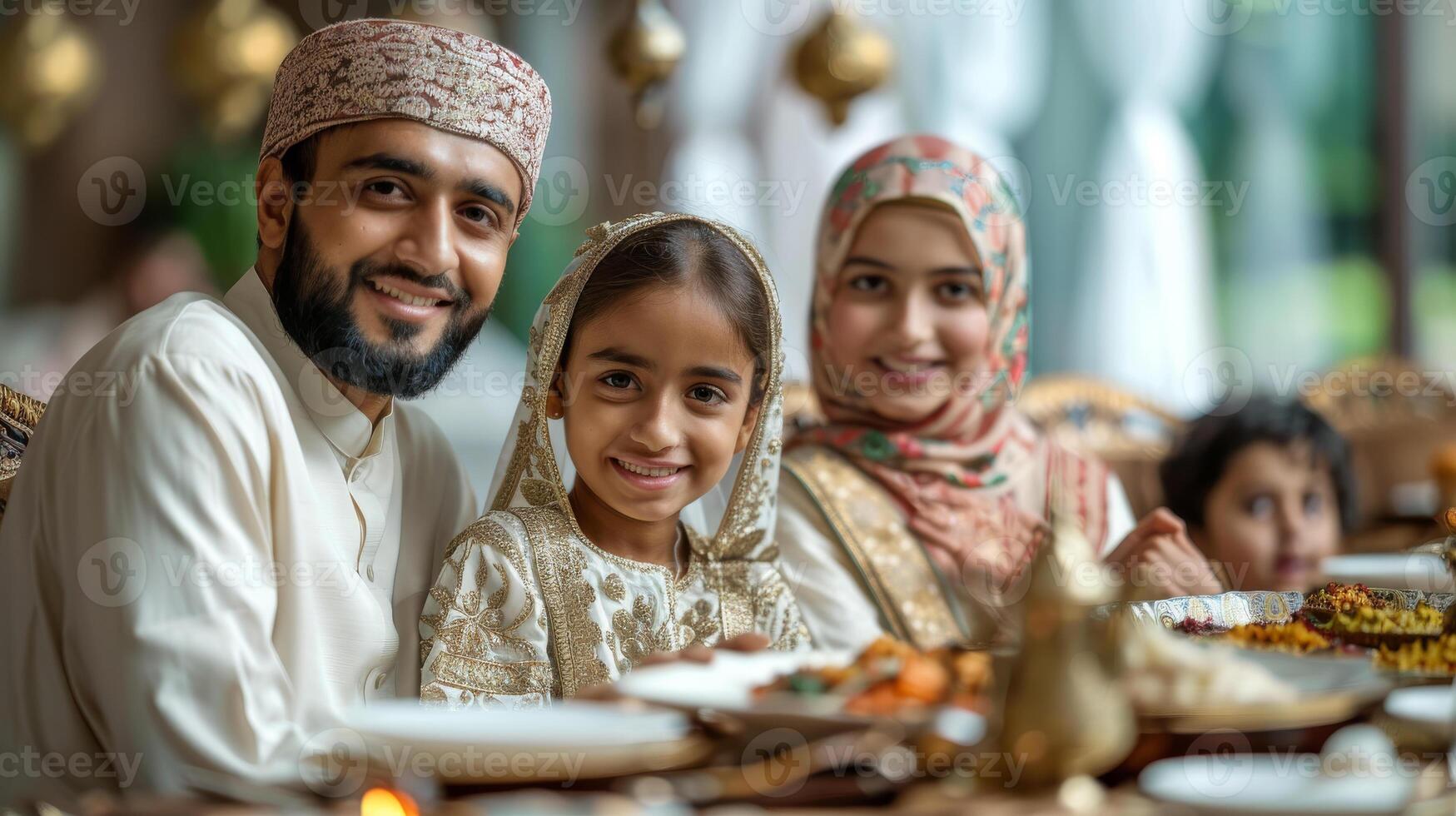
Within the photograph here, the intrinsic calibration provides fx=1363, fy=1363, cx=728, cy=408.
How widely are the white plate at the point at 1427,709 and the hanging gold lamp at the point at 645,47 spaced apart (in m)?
3.03

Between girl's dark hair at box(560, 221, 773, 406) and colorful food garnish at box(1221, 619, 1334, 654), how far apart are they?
800mm

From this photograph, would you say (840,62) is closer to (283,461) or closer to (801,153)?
(801,153)

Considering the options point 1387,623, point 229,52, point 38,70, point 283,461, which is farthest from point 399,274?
point 38,70

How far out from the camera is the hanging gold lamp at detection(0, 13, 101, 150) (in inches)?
168

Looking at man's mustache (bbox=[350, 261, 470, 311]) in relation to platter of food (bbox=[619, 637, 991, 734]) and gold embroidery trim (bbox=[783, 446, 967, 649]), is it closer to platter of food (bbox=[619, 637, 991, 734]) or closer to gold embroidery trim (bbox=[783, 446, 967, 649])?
platter of food (bbox=[619, 637, 991, 734])

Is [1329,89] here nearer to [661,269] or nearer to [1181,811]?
[661,269]

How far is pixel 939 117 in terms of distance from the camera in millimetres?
6352

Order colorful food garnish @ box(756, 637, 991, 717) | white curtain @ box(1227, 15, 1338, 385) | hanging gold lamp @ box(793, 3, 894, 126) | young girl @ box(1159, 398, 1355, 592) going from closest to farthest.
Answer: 1. colorful food garnish @ box(756, 637, 991, 717)
2. young girl @ box(1159, 398, 1355, 592)
3. hanging gold lamp @ box(793, 3, 894, 126)
4. white curtain @ box(1227, 15, 1338, 385)

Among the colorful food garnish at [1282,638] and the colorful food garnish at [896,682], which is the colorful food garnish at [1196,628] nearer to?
the colorful food garnish at [1282,638]

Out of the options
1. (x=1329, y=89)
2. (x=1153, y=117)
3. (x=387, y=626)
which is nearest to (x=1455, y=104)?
(x=1329, y=89)

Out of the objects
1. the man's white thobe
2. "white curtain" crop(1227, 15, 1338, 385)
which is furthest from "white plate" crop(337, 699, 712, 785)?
"white curtain" crop(1227, 15, 1338, 385)

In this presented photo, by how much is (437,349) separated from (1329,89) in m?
6.05

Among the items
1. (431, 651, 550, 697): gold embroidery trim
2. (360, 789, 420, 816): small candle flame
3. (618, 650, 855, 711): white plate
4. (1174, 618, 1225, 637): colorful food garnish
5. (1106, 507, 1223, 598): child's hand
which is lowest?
(431, 651, 550, 697): gold embroidery trim

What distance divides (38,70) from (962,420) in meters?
3.24
